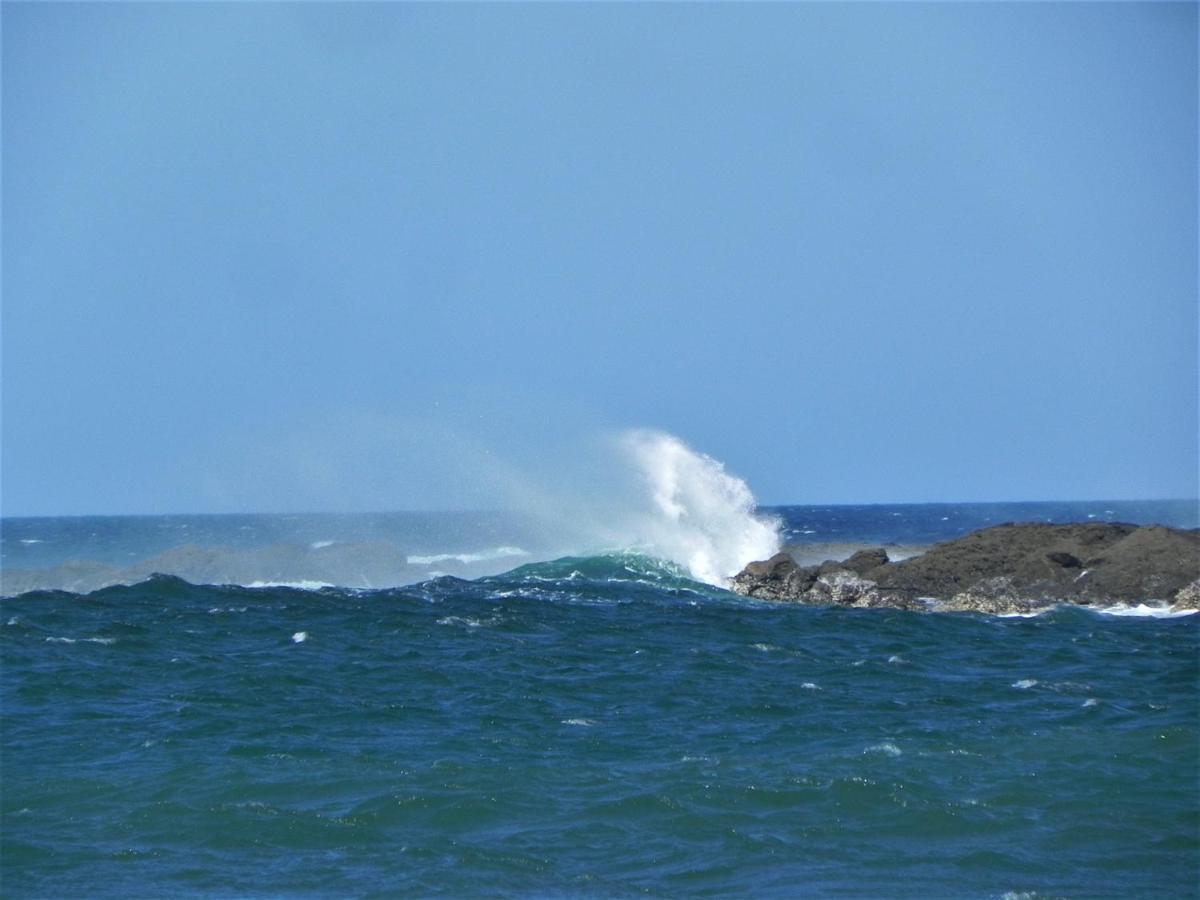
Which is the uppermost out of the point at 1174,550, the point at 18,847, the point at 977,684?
the point at 1174,550

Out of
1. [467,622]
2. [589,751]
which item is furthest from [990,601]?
[589,751]

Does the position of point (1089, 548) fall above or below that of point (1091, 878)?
above

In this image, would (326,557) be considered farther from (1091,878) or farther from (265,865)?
(1091,878)

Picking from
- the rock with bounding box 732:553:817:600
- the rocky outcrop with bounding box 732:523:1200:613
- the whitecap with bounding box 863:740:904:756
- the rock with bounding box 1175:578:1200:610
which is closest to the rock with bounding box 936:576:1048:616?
the rocky outcrop with bounding box 732:523:1200:613

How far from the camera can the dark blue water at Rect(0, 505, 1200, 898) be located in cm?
1239

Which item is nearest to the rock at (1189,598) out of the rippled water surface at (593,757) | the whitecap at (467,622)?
the rippled water surface at (593,757)

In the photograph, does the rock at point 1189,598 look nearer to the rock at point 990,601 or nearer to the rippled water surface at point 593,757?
the rock at point 990,601

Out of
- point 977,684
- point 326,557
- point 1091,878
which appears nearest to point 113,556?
point 326,557

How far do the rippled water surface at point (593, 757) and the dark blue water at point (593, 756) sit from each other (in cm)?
5

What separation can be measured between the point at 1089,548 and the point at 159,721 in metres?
23.8

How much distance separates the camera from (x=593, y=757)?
1588 centimetres

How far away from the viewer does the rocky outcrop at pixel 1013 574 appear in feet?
96.8

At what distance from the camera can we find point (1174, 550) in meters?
30.8

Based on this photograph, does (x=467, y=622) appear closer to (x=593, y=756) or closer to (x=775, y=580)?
(x=775, y=580)
